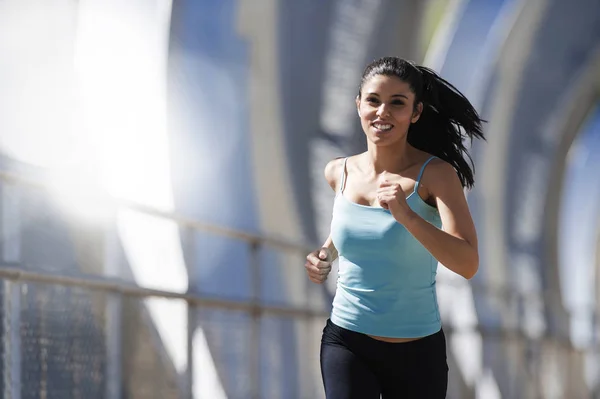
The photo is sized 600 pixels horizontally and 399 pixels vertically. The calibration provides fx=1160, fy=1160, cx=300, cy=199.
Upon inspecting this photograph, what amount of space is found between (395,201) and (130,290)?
6.98ft

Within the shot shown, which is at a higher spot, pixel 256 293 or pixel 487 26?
pixel 487 26

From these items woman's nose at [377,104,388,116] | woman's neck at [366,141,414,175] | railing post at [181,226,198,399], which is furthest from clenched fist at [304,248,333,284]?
railing post at [181,226,198,399]

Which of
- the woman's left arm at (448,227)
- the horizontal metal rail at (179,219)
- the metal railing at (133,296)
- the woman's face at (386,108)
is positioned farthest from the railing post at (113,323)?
the woman's left arm at (448,227)

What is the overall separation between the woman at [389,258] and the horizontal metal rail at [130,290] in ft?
3.79

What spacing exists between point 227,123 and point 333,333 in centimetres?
518

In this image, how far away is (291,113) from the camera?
8648 millimetres

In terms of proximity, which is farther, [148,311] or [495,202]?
[495,202]

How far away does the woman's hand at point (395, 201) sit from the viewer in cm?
275

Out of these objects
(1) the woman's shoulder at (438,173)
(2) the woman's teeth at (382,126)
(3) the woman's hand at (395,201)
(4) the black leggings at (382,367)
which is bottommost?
(4) the black leggings at (382,367)

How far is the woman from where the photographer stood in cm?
288

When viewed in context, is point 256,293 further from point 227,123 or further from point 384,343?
point 384,343

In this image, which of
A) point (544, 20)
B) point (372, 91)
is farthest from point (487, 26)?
point (372, 91)

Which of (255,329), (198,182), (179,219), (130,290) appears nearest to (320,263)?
(130,290)

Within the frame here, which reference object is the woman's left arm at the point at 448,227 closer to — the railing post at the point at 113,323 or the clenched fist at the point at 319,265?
the clenched fist at the point at 319,265
